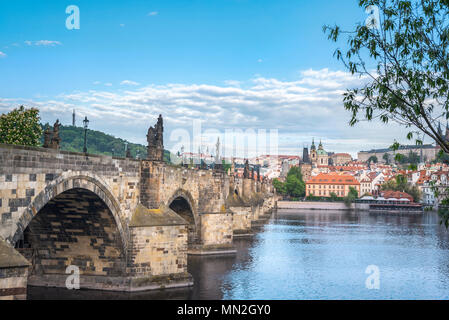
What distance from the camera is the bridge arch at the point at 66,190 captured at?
17344 millimetres

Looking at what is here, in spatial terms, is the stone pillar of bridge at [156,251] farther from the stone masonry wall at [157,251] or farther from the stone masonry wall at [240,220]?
the stone masonry wall at [240,220]

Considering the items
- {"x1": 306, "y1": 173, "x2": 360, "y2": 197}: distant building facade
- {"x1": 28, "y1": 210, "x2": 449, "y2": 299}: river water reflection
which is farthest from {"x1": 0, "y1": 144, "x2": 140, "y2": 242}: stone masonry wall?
{"x1": 306, "y1": 173, "x2": 360, "y2": 197}: distant building facade

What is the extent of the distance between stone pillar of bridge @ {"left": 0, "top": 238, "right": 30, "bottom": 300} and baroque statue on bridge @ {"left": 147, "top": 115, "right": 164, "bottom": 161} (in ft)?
45.7

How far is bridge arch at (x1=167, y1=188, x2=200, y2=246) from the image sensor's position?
37000 mm

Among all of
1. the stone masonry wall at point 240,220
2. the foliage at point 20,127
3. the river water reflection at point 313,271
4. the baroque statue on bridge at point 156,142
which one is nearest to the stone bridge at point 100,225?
the baroque statue on bridge at point 156,142

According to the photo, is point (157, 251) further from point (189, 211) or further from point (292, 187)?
point (292, 187)

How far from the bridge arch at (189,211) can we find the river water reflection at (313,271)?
2869mm

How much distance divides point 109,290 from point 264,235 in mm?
34810

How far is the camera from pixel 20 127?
46.3 m

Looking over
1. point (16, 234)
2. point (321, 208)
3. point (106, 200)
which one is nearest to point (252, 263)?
point (106, 200)

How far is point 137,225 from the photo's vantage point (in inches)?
992

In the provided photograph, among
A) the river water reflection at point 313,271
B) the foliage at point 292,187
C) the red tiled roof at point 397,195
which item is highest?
the foliage at point 292,187

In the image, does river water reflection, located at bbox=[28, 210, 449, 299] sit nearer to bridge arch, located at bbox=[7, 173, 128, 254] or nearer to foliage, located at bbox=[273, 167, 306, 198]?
bridge arch, located at bbox=[7, 173, 128, 254]

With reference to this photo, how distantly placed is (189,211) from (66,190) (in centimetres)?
1802
